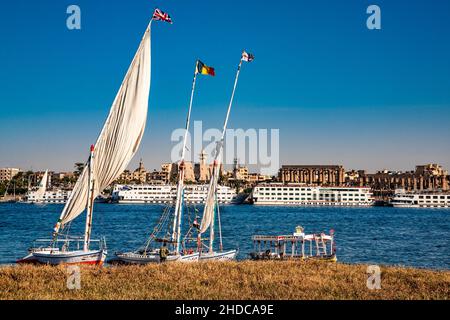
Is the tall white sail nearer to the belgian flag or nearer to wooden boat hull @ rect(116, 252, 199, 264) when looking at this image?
wooden boat hull @ rect(116, 252, 199, 264)

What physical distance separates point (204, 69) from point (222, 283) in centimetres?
2033

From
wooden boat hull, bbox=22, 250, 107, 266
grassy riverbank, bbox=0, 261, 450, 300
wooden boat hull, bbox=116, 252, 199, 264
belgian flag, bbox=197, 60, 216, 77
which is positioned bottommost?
wooden boat hull, bbox=116, 252, 199, 264

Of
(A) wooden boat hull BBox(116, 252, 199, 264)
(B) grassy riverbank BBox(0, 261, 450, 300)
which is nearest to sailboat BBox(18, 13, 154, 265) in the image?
(A) wooden boat hull BBox(116, 252, 199, 264)

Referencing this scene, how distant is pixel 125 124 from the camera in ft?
83.9

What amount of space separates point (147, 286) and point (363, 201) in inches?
7380

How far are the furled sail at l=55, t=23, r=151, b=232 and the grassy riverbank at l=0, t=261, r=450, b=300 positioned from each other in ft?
20.3

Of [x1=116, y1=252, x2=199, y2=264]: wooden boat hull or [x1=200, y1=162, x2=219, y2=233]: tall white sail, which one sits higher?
[x1=200, y1=162, x2=219, y2=233]: tall white sail

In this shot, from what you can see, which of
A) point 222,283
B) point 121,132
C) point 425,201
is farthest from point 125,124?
point 425,201

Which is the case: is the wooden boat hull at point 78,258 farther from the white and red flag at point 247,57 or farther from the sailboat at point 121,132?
the white and red flag at point 247,57

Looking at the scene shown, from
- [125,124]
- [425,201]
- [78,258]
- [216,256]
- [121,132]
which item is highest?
[125,124]

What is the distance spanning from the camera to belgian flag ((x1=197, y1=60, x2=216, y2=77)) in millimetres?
35222

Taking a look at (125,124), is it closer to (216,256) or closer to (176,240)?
(176,240)
